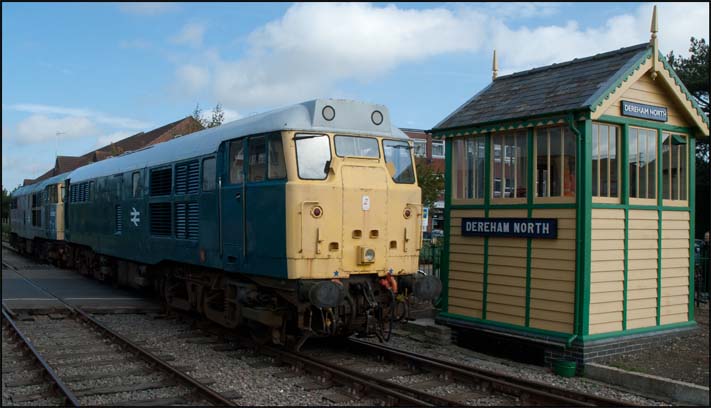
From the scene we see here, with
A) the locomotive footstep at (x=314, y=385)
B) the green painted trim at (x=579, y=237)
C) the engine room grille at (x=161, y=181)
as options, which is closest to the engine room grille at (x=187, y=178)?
the engine room grille at (x=161, y=181)

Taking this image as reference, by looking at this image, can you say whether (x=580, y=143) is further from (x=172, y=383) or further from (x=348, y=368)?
(x=172, y=383)

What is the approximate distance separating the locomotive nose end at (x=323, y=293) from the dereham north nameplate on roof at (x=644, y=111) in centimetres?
492

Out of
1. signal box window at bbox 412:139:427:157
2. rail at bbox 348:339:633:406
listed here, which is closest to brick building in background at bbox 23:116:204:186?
signal box window at bbox 412:139:427:157

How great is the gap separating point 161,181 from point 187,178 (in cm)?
141

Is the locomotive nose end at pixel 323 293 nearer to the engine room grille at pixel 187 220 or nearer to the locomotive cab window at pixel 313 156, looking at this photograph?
the locomotive cab window at pixel 313 156

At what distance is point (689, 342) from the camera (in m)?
9.98

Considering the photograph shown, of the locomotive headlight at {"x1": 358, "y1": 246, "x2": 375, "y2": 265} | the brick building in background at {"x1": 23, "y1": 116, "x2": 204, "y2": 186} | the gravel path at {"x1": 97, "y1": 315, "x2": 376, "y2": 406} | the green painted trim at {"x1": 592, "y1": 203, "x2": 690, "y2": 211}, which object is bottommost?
the gravel path at {"x1": 97, "y1": 315, "x2": 376, "y2": 406}

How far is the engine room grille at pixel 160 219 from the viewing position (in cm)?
1159

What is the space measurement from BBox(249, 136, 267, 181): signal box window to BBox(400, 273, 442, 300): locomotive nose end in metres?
2.47

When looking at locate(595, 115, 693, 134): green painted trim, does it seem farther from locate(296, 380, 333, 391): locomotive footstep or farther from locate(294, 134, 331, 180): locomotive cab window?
locate(296, 380, 333, 391): locomotive footstep

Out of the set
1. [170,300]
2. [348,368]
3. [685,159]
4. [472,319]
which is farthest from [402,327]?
[685,159]

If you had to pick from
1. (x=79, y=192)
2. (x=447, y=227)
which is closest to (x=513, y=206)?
(x=447, y=227)

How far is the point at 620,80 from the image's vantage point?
907 cm

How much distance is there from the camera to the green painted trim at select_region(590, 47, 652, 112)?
878 centimetres
